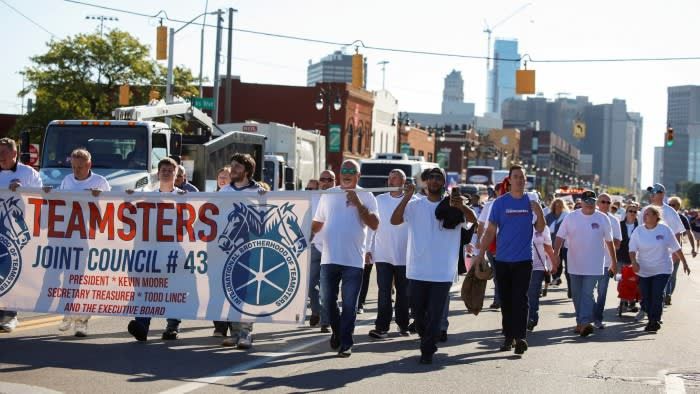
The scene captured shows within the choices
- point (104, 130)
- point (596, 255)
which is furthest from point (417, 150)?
point (596, 255)

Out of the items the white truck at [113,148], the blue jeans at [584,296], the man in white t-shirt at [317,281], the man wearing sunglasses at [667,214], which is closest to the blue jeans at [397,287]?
the man in white t-shirt at [317,281]

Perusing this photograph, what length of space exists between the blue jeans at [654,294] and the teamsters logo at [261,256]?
5.63 metres

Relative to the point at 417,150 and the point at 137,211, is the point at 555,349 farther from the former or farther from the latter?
the point at 417,150

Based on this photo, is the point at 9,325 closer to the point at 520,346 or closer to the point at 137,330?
the point at 137,330

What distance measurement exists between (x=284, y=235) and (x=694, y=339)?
5.75 meters

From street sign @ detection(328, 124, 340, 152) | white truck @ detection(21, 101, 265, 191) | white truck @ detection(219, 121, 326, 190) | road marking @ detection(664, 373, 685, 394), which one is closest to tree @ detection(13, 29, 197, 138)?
street sign @ detection(328, 124, 340, 152)

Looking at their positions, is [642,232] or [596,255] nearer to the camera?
[596,255]

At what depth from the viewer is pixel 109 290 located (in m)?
11.0

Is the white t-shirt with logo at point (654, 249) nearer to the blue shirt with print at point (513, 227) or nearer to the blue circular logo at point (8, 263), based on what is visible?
the blue shirt with print at point (513, 227)

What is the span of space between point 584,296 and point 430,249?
3603 millimetres

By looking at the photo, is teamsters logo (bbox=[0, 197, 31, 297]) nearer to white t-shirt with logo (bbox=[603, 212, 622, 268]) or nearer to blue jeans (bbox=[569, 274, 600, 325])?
blue jeans (bbox=[569, 274, 600, 325])

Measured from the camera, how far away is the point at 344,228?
1077 cm

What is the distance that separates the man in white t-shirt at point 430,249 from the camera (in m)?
10.6

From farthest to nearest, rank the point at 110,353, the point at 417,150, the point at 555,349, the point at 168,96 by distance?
the point at 417,150, the point at 168,96, the point at 555,349, the point at 110,353
